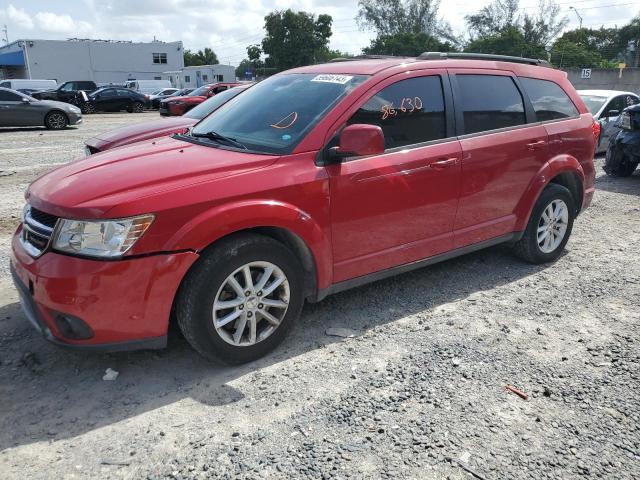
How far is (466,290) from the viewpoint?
4555mm

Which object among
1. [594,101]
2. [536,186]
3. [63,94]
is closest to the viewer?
[536,186]

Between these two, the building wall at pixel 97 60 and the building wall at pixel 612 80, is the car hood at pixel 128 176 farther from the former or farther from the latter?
the building wall at pixel 97 60

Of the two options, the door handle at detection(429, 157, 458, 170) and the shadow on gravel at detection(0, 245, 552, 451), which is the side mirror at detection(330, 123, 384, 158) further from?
the shadow on gravel at detection(0, 245, 552, 451)

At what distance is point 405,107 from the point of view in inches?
155

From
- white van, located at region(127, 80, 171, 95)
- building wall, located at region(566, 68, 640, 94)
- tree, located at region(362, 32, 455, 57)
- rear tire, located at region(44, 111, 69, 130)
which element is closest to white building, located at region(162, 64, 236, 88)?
tree, located at region(362, 32, 455, 57)

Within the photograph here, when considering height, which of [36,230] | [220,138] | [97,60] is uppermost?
[97,60]

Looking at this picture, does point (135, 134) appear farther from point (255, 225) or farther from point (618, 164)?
point (618, 164)

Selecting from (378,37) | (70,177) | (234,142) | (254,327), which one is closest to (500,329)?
(254,327)

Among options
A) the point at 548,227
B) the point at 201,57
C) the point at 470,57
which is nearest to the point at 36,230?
the point at 470,57

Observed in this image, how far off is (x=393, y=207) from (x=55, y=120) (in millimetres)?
16285

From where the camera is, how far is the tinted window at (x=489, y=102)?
170 inches

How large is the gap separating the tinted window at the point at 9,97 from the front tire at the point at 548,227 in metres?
16.5

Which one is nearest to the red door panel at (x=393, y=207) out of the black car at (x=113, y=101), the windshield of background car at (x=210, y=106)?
the windshield of background car at (x=210, y=106)

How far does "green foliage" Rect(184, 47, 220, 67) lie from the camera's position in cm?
10131
